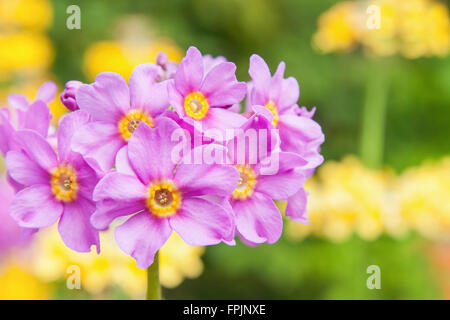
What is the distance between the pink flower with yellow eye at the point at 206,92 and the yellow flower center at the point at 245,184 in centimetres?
7

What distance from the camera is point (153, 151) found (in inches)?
32.5

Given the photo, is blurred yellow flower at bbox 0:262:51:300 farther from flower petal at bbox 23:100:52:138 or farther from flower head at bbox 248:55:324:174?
flower head at bbox 248:55:324:174

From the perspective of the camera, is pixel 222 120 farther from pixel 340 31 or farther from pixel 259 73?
pixel 340 31

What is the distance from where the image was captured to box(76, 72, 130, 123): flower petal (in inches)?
33.4

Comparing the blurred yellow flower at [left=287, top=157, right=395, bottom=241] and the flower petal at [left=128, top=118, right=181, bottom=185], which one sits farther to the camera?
the blurred yellow flower at [left=287, top=157, right=395, bottom=241]

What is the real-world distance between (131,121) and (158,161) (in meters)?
0.08

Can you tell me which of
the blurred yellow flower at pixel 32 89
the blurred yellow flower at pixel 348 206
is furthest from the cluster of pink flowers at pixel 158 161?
the blurred yellow flower at pixel 32 89

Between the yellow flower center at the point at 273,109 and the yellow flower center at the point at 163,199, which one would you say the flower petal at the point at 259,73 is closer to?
the yellow flower center at the point at 273,109

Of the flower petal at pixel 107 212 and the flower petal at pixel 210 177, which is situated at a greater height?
the flower petal at pixel 210 177

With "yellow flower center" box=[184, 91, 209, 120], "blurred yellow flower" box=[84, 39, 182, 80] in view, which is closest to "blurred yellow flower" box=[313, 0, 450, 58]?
"blurred yellow flower" box=[84, 39, 182, 80]

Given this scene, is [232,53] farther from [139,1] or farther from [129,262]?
[129,262]

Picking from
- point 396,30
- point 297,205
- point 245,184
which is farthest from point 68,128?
point 396,30

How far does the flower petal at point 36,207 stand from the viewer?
867 mm

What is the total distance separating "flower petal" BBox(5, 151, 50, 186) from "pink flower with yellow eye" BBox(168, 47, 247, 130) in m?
0.23
